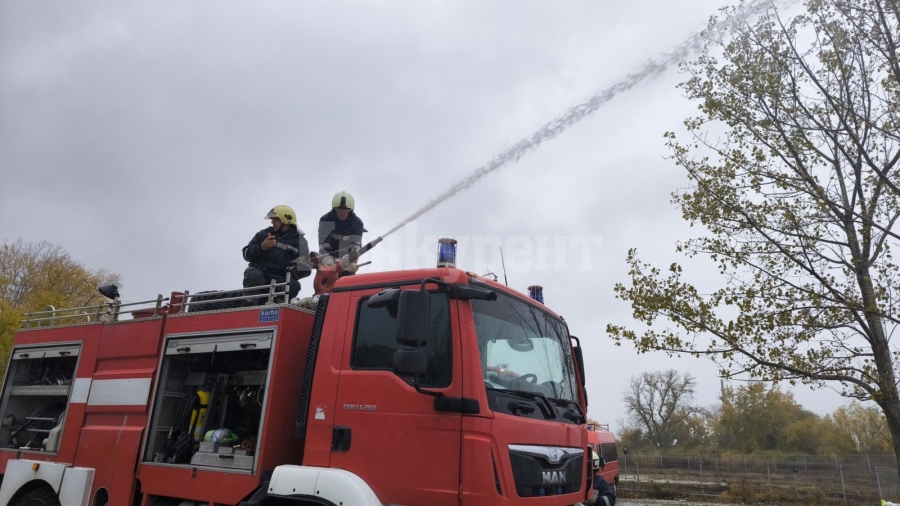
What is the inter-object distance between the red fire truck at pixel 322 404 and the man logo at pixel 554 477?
0.02 m

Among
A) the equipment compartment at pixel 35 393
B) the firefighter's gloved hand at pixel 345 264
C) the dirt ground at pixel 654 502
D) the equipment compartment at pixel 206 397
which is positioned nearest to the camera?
the equipment compartment at pixel 206 397

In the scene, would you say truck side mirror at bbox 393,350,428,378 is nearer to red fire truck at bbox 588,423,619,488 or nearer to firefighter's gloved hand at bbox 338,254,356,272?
firefighter's gloved hand at bbox 338,254,356,272

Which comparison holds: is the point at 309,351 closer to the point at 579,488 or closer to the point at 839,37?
the point at 579,488

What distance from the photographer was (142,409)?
18.4ft

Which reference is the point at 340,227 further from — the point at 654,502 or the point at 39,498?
the point at 654,502

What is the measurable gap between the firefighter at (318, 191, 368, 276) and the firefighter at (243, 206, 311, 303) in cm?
28

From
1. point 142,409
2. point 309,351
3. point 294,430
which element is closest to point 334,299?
point 309,351

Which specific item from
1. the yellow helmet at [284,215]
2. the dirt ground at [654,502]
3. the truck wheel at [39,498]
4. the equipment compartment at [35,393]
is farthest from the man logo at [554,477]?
the dirt ground at [654,502]

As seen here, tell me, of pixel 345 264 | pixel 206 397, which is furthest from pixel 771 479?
pixel 206 397

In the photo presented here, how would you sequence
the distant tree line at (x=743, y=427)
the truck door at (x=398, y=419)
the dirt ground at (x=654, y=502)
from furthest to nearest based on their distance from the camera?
the distant tree line at (x=743, y=427) → the dirt ground at (x=654, y=502) → the truck door at (x=398, y=419)

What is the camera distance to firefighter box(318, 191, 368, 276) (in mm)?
7152

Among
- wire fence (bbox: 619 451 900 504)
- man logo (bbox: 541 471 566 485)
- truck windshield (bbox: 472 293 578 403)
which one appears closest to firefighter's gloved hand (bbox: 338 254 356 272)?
truck windshield (bbox: 472 293 578 403)

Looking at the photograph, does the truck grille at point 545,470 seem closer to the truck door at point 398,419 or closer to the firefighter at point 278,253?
the truck door at point 398,419

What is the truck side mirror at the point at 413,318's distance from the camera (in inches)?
151
